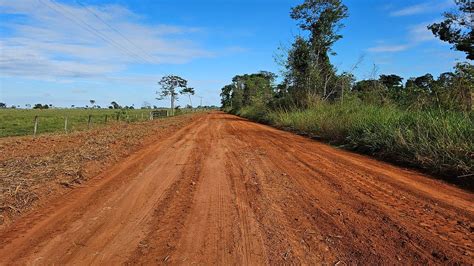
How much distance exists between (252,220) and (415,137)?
521cm

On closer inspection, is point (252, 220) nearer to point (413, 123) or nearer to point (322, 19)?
point (413, 123)

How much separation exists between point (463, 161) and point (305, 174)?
2629mm

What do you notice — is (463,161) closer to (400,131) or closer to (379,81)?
(400,131)

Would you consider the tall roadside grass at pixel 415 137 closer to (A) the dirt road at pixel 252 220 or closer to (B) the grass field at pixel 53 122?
(A) the dirt road at pixel 252 220

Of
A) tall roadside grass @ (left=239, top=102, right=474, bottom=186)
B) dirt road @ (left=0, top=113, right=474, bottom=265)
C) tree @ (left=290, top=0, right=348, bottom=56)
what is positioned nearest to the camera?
dirt road @ (left=0, top=113, right=474, bottom=265)

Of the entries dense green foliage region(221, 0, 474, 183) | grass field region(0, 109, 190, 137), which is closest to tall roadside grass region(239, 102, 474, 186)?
dense green foliage region(221, 0, 474, 183)

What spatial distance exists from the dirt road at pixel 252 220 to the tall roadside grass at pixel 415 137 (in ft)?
1.77

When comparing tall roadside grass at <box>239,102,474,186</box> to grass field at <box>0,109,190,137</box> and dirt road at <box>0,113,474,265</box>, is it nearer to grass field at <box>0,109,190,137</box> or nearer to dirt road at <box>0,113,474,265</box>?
dirt road at <box>0,113,474,265</box>

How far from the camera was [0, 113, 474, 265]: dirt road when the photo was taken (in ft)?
10.6

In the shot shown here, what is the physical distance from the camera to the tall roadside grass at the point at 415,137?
20.1 feet

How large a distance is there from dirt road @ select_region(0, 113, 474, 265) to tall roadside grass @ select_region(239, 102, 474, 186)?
0.54 meters

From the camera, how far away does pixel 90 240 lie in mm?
3592

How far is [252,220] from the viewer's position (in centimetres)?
409

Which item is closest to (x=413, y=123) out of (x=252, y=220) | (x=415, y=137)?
(x=415, y=137)
